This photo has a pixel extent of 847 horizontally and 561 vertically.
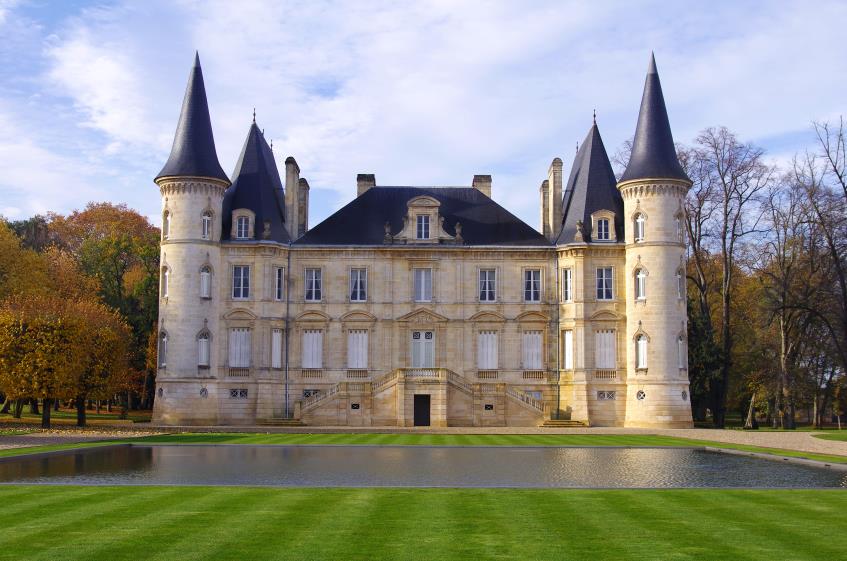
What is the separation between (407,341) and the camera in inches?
1939

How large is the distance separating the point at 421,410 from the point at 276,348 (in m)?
8.45

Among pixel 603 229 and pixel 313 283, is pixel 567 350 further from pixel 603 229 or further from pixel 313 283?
pixel 313 283

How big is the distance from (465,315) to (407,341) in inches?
132

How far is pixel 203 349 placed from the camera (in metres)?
47.8

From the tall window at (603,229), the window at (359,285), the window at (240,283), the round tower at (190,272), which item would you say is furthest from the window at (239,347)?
the tall window at (603,229)

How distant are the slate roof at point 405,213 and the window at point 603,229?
9.08ft

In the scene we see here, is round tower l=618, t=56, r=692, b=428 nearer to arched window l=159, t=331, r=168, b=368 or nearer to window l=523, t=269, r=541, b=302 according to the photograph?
window l=523, t=269, r=541, b=302

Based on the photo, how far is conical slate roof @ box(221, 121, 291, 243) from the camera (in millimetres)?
50031

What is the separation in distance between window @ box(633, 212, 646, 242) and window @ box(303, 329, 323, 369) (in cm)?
1712

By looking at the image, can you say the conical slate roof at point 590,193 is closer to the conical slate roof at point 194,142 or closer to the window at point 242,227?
the window at point 242,227

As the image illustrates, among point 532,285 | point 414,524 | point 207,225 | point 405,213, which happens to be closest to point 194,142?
point 207,225

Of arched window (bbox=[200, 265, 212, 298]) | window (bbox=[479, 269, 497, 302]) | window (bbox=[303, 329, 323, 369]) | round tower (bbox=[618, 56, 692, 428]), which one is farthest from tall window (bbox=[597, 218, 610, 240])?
arched window (bbox=[200, 265, 212, 298])

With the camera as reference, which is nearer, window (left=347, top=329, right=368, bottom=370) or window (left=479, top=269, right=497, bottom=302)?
window (left=347, top=329, right=368, bottom=370)

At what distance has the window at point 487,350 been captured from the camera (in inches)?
1935
